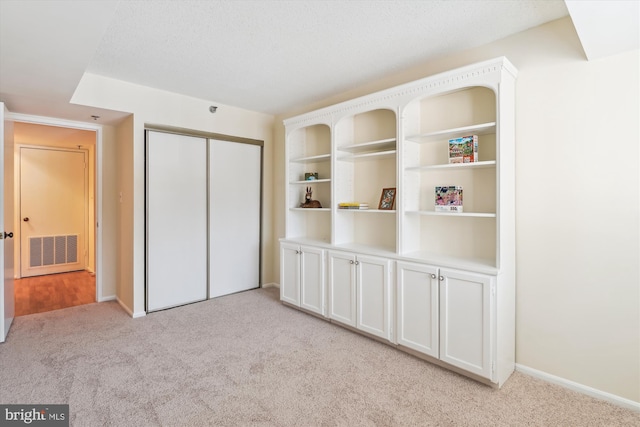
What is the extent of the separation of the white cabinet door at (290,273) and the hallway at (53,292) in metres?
2.46

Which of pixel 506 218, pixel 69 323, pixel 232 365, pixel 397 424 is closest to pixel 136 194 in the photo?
pixel 69 323

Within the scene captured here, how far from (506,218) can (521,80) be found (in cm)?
102

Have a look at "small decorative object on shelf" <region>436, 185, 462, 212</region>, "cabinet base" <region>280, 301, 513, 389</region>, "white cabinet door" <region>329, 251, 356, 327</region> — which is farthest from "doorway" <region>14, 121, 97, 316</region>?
"small decorative object on shelf" <region>436, 185, 462, 212</region>

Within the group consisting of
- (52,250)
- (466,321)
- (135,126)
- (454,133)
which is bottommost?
(466,321)

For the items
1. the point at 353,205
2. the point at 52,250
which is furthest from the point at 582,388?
the point at 52,250

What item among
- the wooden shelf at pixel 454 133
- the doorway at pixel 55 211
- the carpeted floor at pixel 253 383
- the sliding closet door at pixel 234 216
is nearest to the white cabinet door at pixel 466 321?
the carpeted floor at pixel 253 383

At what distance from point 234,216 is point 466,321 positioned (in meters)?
3.04

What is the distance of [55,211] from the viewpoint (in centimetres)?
551

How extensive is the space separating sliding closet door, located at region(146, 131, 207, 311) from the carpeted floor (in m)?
0.61

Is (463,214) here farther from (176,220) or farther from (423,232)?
(176,220)

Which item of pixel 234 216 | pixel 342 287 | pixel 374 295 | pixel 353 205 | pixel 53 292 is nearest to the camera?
pixel 374 295

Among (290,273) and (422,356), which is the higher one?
(290,273)

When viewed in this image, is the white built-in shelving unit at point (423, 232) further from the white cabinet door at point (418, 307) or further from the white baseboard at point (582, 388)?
the white baseboard at point (582, 388)

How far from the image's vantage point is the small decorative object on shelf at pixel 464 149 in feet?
7.90
